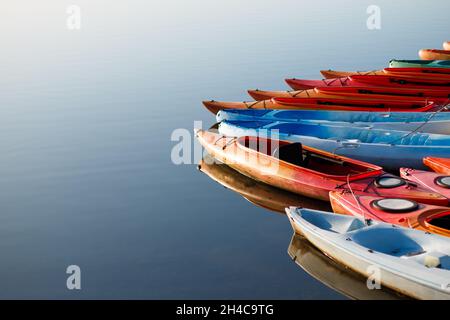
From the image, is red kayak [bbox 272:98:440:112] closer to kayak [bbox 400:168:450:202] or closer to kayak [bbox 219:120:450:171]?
kayak [bbox 219:120:450:171]

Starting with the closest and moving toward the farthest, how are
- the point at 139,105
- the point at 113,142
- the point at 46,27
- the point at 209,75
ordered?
the point at 113,142 < the point at 139,105 < the point at 209,75 < the point at 46,27

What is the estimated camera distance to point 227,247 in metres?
12.1

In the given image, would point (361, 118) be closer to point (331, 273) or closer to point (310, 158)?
point (310, 158)

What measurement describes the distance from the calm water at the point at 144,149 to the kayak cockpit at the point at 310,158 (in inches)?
62.9

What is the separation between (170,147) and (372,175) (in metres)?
7.92

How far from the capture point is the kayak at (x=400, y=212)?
34.5 feet

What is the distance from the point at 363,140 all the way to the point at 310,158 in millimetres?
2217

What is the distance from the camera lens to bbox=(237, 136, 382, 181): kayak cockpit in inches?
541

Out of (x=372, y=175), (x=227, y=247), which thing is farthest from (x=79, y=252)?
(x=372, y=175)

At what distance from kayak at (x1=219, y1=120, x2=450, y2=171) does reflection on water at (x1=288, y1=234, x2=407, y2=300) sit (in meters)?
3.96

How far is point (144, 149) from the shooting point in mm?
18422

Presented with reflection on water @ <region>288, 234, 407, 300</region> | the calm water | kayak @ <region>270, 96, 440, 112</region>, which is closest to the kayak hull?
the calm water

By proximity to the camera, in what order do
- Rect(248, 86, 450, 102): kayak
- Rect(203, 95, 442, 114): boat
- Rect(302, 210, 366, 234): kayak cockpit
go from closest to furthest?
1. Rect(302, 210, 366, 234): kayak cockpit
2. Rect(203, 95, 442, 114): boat
3. Rect(248, 86, 450, 102): kayak
